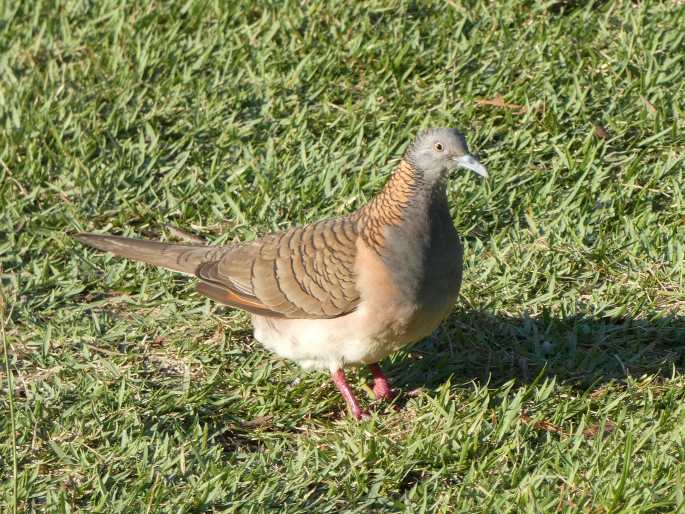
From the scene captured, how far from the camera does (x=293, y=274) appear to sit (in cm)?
507

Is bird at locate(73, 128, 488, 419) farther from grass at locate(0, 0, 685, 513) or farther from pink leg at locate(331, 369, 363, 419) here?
grass at locate(0, 0, 685, 513)

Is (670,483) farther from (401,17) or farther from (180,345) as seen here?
(401,17)

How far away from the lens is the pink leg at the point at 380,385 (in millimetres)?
5172

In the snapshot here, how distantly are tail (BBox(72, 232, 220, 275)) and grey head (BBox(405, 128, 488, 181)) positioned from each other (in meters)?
1.16

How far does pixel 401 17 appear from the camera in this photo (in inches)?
284

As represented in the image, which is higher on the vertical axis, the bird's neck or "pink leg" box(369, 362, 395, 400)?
the bird's neck

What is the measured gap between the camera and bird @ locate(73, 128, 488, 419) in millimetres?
4762

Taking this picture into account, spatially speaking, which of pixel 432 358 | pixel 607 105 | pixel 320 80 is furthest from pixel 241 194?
pixel 607 105

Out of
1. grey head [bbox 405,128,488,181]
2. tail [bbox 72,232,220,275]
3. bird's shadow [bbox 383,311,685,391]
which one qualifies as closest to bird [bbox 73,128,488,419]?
grey head [bbox 405,128,488,181]

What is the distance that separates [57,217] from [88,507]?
2256 mm

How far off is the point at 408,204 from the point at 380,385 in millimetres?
909

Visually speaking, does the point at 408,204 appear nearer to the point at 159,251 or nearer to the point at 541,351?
the point at 541,351

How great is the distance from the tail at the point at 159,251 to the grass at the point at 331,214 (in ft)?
1.25

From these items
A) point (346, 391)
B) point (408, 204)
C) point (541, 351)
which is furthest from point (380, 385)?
point (408, 204)
